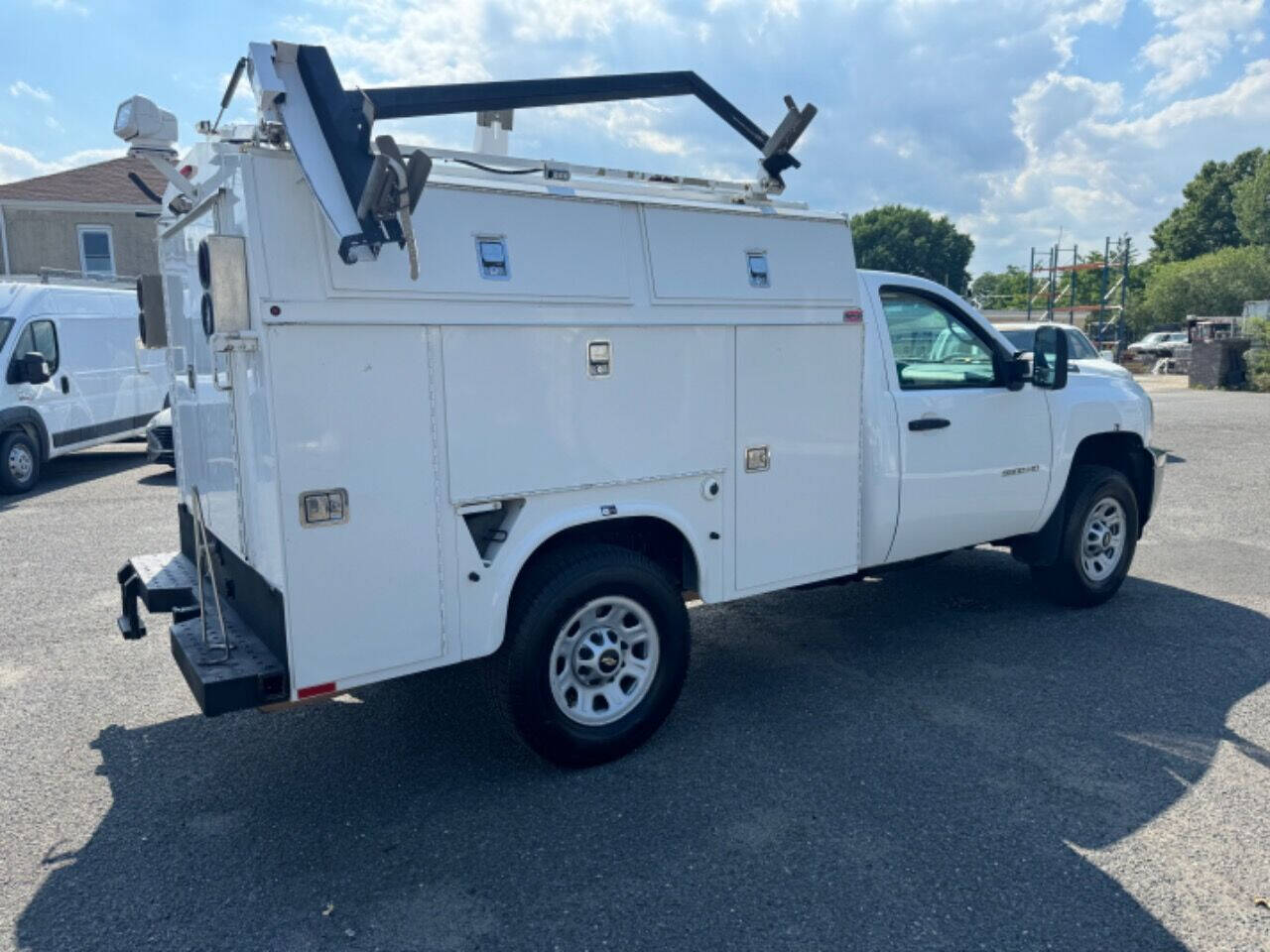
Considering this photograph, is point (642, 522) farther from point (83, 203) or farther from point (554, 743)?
point (83, 203)

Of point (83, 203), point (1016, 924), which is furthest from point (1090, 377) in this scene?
point (83, 203)

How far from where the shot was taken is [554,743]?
Answer: 3.92m

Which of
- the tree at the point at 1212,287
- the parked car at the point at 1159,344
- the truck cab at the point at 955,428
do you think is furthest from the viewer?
the tree at the point at 1212,287

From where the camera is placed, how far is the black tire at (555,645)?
3.77 metres

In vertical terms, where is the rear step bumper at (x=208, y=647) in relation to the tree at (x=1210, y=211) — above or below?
below

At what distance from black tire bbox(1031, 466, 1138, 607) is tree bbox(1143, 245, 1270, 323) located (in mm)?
53689

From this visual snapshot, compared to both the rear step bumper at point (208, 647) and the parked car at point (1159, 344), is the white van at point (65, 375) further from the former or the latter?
the parked car at point (1159, 344)

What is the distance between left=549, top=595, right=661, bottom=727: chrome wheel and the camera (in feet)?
13.0

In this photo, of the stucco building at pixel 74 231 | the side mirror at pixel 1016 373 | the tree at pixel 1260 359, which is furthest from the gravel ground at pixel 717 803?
the tree at pixel 1260 359

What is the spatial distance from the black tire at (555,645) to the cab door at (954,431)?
1.61m

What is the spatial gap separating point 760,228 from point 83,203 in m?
27.3

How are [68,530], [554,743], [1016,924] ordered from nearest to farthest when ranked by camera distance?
[1016,924] → [554,743] → [68,530]

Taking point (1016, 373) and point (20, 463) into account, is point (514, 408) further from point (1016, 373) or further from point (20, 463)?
point (20, 463)

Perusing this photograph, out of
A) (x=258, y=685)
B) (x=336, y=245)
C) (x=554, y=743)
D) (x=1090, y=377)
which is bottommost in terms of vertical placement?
(x=554, y=743)
